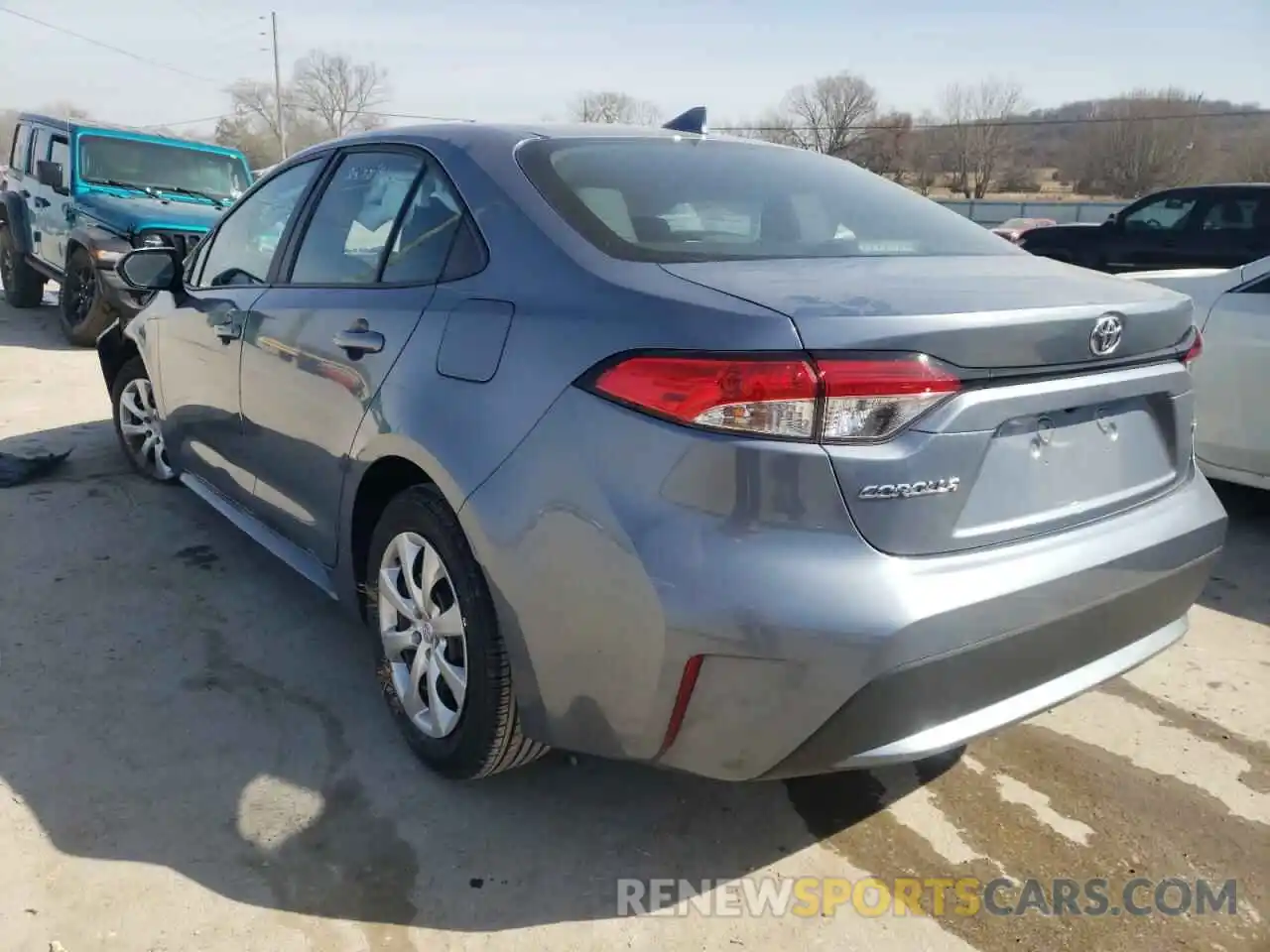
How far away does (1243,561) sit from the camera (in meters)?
4.22

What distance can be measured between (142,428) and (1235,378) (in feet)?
16.7

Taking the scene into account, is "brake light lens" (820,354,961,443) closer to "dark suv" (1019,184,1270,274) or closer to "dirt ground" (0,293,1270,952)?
"dirt ground" (0,293,1270,952)

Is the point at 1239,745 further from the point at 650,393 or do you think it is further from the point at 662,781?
the point at 650,393

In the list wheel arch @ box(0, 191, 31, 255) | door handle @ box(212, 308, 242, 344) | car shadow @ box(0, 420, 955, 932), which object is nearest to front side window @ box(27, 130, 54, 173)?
wheel arch @ box(0, 191, 31, 255)

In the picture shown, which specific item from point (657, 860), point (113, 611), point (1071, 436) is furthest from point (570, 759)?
point (113, 611)

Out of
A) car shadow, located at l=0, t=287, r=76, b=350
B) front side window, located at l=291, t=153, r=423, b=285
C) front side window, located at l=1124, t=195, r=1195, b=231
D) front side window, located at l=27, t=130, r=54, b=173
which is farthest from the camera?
front side window, located at l=1124, t=195, r=1195, b=231

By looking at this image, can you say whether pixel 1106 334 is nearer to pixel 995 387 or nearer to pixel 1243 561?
pixel 995 387

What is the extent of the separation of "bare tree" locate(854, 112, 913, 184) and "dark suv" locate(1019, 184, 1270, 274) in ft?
158

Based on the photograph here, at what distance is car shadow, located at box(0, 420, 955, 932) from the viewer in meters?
2.22

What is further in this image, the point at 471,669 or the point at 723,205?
the point at 723,205

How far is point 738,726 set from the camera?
72.7 inches

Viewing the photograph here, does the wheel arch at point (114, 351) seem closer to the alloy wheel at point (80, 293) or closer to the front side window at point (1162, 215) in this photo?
the alloy wheel at point (80, 293)

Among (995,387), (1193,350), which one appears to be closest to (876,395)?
(995,387)

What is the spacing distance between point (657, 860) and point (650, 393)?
1162 millimetres
